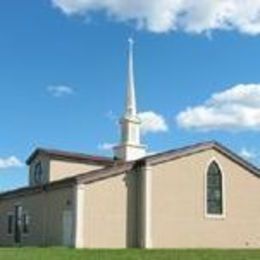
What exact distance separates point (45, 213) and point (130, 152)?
9.62 m

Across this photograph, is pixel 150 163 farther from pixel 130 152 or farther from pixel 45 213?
pixel 130 152

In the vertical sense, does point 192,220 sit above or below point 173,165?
below

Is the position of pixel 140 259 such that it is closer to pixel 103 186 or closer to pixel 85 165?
pixel 103 186

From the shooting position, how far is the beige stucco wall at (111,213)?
142ft

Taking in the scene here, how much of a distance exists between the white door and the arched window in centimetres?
840

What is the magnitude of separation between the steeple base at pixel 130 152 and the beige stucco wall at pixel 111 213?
10.1 meters

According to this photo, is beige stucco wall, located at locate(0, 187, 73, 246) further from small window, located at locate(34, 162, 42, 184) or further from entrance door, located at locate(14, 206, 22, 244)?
small window, located at locate(34, 162, 42, 184)

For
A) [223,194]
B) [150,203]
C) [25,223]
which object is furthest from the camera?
[25,223]

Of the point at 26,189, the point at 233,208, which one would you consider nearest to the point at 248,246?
the point at 233,208

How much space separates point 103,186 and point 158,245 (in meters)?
4.52

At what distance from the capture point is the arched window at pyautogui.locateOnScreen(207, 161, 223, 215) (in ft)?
156

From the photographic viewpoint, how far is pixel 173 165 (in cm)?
4578

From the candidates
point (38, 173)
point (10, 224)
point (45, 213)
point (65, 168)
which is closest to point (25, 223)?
point (10, 224)

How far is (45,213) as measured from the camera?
47.6 meters
